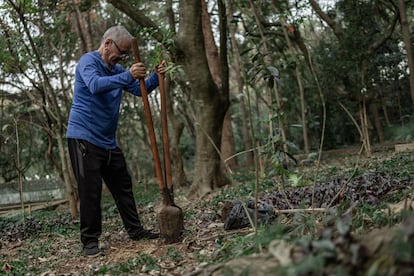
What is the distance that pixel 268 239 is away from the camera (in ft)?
7.88

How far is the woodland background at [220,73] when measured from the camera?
4.41 meters

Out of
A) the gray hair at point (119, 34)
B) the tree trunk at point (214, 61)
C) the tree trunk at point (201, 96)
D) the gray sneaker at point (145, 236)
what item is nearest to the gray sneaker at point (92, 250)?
the gray sneaker at point (145, 236)

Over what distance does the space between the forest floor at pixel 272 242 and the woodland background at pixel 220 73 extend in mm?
463

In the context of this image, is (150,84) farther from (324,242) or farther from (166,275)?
(324,242)

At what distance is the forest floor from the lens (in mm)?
1740

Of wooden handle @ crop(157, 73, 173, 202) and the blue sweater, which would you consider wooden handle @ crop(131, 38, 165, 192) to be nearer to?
wooden handle @ crop(157, 73, 173, 202)

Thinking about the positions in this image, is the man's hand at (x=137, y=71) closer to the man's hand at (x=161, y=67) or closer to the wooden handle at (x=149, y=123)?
the wooden handle at (x=149, y=123)

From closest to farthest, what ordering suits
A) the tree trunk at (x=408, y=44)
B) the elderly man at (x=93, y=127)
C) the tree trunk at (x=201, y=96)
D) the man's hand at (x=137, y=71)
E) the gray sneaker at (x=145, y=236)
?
the man's hand at (x=137, y=71) < the elderly man at (x=93, y=127) < the gray sneaker at (x=145, y=236) < the tree trunk at (x=201, y=96) < the tree trunk at (x=408, y=44)

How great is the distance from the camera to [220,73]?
8.73m

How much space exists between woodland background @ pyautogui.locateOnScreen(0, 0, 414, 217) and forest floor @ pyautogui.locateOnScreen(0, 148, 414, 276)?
463 millimetres

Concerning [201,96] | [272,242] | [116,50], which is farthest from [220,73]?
[272,242]

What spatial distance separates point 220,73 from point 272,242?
6.74m

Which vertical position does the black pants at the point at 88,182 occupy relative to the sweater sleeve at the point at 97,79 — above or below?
below

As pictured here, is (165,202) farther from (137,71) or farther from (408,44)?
(408,44)
